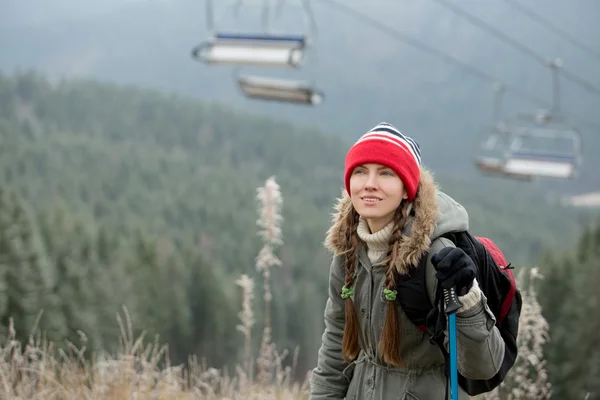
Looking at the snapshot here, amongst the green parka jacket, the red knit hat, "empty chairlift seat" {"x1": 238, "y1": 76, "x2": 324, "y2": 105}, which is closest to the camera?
the green parka jacket

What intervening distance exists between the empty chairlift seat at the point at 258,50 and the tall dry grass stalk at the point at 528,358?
17.5ft

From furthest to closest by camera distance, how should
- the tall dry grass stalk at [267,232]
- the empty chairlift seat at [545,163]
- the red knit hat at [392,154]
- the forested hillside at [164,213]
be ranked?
the forested hillside at [164,213] → the empty chairlift seat at [545,163] → the tall dry grass stalk at [267,232] → the red knit hat at [392,154]

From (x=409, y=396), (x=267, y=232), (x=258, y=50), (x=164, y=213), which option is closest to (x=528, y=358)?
(x=267, y=232)

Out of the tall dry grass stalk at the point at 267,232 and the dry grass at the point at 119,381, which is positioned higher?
the tall dry grass stalk at the point at 267,232

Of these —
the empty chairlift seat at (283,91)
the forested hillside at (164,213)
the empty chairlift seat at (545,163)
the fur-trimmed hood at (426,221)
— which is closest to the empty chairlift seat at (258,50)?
the empty chairlift seat at (283,91)

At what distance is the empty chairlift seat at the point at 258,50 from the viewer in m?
8.74

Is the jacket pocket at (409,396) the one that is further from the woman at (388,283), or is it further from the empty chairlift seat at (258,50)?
the empty chairlift seat at (258,50)

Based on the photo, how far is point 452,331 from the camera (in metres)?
2.17

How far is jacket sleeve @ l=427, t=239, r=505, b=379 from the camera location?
2164 mm

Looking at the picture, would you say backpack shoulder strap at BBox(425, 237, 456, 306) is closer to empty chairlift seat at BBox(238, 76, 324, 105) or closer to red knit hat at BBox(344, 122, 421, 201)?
red knit hat at BBox(344, 122, 421, 201)

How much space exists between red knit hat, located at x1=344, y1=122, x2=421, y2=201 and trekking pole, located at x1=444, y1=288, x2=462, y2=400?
1.20ft

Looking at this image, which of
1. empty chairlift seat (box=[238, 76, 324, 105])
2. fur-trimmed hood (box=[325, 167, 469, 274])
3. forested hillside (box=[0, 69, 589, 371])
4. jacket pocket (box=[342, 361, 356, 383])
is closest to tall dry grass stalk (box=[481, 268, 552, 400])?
jacket pocket (box=[342, 361, 356, 383])

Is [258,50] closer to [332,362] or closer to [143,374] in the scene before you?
[143,374]

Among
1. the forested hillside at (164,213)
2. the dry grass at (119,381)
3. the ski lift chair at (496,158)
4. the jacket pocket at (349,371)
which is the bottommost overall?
the forested hillside at (164,213)
